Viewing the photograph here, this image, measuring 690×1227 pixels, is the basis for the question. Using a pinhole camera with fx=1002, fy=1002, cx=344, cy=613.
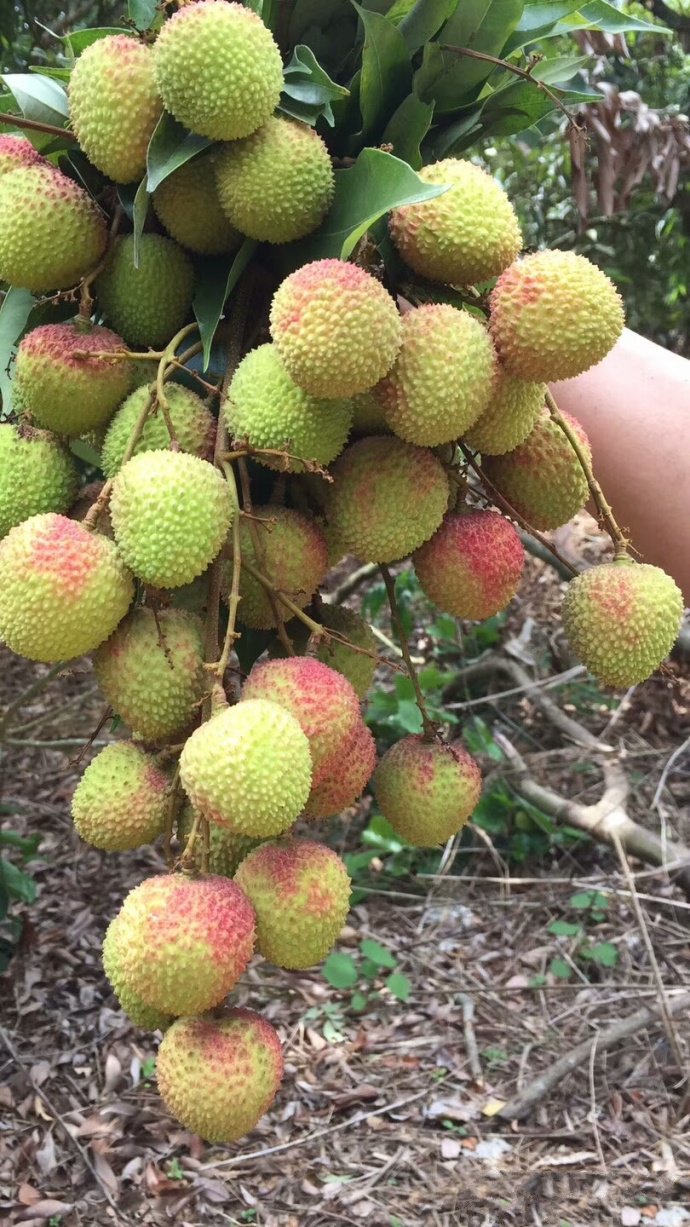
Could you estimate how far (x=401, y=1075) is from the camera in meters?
2.20

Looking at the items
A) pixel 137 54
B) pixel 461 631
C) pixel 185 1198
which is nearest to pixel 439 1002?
pixel 185 1198

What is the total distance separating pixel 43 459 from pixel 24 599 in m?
0.15

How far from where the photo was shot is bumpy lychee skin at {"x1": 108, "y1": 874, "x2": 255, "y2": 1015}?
24.7 inches

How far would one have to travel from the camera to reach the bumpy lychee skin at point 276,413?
2.30ft

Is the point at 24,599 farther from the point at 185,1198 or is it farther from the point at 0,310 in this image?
the point at 185,1198

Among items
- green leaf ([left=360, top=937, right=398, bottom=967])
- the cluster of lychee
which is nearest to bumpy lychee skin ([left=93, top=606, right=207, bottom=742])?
the cluster of lychee

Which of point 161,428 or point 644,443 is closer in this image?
point 161,428

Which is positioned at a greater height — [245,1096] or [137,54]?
[137,54]

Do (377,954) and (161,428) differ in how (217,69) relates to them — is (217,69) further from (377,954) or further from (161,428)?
(377,954)

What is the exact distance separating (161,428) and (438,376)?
21 cm

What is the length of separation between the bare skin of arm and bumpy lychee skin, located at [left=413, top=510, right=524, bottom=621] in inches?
16.2

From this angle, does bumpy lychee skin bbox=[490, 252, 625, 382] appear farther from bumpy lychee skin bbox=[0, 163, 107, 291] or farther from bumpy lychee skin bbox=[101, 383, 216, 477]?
bumpy lychee skin bbox=[0, 163, 107, 291]

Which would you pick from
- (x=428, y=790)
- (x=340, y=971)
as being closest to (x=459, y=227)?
(x=428, y=790)

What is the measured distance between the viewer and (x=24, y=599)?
2.18ft
